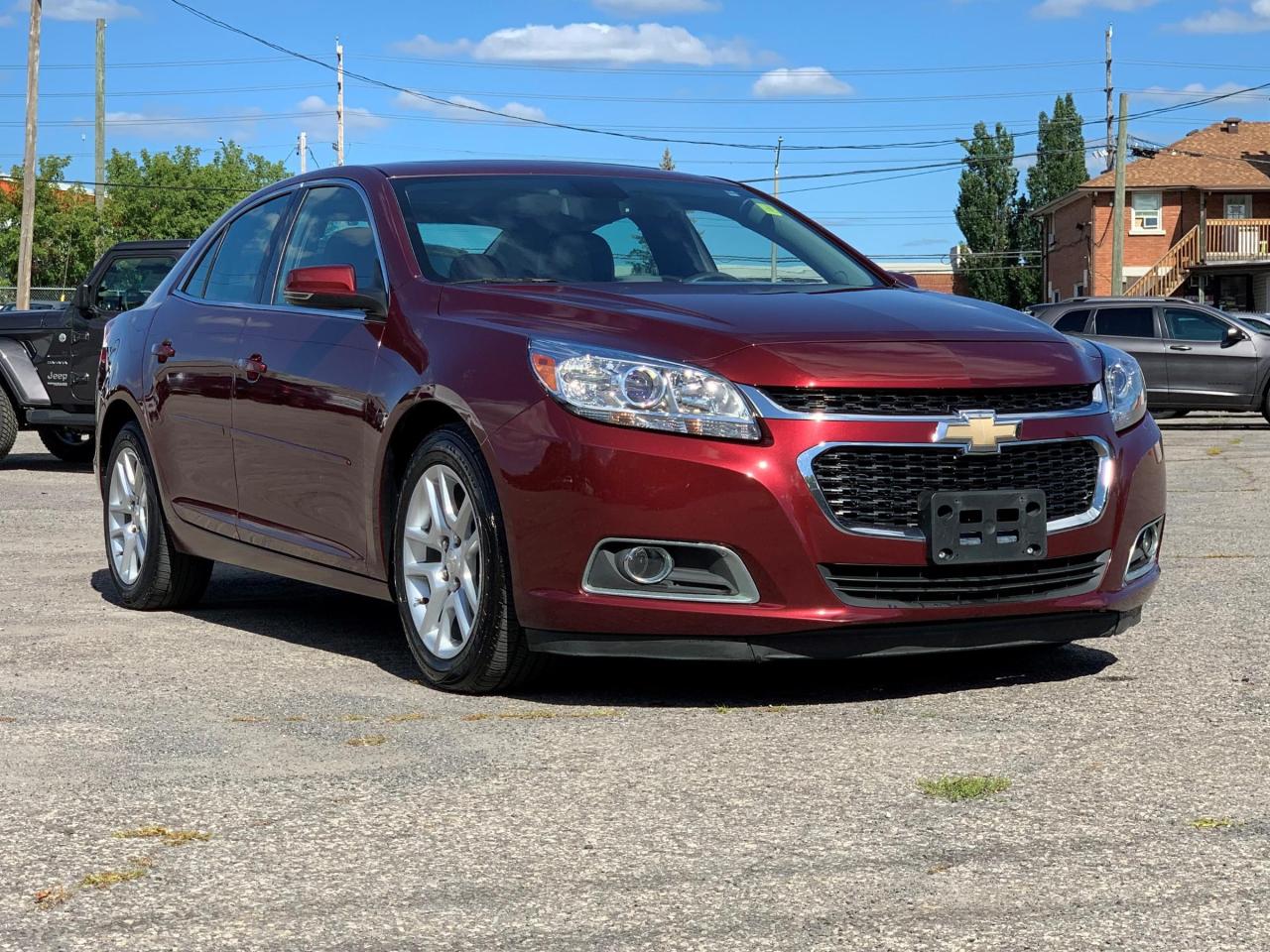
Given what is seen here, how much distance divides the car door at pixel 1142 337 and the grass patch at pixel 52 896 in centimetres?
1992

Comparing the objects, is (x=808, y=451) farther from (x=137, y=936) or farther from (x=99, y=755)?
(x=137, y=936)

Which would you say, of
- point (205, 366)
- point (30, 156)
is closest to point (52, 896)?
point (205, 366)

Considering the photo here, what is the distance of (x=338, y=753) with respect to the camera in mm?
4656

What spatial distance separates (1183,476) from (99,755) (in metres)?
11.4

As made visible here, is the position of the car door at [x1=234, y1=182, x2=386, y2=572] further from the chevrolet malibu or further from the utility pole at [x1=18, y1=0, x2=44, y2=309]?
the utility pole at [x1=18, y1=0, x2=44, y2=309]

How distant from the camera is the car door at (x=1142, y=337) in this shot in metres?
22.4

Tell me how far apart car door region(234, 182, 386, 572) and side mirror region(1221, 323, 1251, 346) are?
17497mm

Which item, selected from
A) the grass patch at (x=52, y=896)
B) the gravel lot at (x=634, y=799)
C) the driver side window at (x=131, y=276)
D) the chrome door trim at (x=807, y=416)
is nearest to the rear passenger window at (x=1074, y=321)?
the driver side window at (x=131, y=276)

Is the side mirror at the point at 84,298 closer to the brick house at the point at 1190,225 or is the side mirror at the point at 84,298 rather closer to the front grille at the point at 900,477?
the front grille at the point at 900,477

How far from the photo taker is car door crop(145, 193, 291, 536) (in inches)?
266

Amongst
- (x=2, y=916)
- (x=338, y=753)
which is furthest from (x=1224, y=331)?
(x=2, y=916)

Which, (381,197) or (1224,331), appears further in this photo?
(1224,331)

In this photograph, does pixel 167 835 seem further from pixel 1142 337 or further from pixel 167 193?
pixel 167 193

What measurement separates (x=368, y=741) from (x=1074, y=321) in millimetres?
19720
